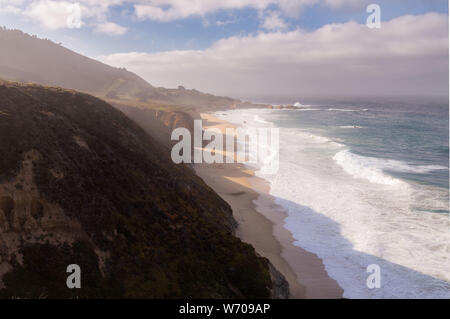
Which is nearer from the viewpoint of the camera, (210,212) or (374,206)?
(210,212)

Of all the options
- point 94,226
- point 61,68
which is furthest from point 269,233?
point 61,68

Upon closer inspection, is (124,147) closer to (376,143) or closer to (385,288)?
(385,288)

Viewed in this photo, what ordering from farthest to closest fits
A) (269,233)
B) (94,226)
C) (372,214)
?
(372,214) → (269,233) → (94,226)

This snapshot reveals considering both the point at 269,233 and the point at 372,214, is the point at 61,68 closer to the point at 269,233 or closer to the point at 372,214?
the point at 269,233
